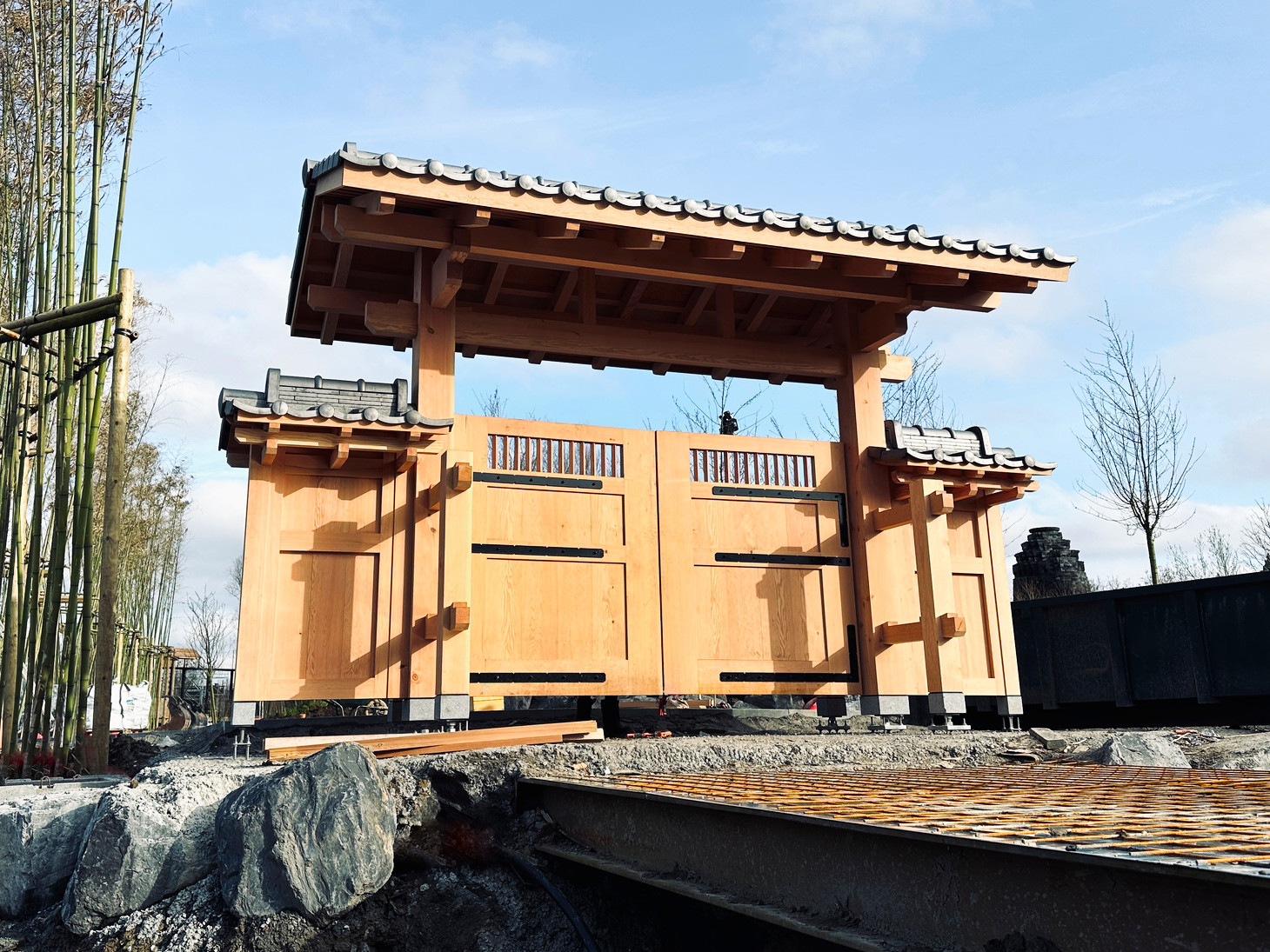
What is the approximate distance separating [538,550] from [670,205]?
101 inches

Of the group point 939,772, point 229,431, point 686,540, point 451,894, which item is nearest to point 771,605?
point 686,540

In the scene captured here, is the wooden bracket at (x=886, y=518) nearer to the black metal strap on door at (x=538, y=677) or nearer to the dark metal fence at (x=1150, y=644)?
the black metal strap on door at (x=538, y=677)

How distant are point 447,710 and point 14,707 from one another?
11.9 ft

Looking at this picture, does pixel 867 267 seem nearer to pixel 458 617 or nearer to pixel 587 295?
pixel 587 295

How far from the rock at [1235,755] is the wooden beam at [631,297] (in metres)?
4.98

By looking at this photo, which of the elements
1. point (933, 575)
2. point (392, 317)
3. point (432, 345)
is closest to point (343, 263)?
point (392, 317)

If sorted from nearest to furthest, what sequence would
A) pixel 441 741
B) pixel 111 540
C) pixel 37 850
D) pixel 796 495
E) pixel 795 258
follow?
1. pixel 37 850
2. pixel 441 741
3. pixel 111 540
4. pixel 795 258
5. pixel 796 495

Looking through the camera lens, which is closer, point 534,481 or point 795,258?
point 534,481

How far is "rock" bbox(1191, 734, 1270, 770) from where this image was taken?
5891mm

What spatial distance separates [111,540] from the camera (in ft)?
22.0

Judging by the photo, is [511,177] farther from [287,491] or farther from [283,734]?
[283,734]

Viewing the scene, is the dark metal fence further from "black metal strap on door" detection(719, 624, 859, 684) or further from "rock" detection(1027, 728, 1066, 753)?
"black metal strap on door" detection(719, 624, 859, 684)

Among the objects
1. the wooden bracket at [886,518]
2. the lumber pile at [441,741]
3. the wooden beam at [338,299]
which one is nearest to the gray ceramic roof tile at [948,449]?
the wooden bracket at [886,518]

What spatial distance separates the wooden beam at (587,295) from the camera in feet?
25.0
